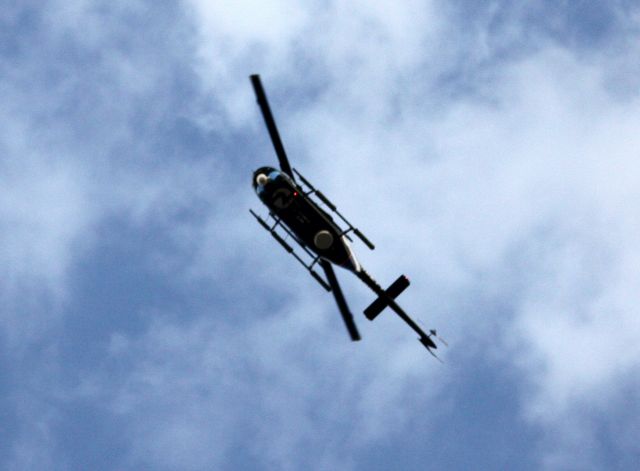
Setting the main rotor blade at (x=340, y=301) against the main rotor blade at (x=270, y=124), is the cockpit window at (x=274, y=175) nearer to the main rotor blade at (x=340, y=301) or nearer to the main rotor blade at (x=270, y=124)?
the main rotor blade at (x=270, y=124)

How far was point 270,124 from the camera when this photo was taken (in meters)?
35.0

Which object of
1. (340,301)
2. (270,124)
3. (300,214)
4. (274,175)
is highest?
(270,124)

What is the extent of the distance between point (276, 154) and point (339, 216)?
4022 millimetres

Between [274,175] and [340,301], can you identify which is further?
[274,175]

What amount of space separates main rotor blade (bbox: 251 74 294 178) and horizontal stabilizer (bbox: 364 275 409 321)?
7.10 meters

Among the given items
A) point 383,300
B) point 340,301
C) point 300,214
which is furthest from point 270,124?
point 383,300

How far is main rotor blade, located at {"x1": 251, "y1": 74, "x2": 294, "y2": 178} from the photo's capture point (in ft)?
112

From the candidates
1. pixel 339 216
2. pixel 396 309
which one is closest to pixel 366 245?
pixel 339 216

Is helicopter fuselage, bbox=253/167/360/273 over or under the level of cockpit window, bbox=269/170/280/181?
under

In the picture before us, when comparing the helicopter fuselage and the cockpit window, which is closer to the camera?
the helicopter fuselage

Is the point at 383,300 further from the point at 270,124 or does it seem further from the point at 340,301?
the point at 270,124

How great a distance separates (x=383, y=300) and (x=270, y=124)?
9848 mm

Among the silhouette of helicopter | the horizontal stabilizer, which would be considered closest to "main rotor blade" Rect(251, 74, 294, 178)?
the silhouette of helicopter

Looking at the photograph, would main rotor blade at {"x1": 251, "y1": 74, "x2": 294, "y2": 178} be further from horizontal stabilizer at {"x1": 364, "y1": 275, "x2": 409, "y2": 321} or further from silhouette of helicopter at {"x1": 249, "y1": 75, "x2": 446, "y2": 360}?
horizontal stabilizer at {"x1": 364, "y1": 275, "x2": 409, "y2": 321}
